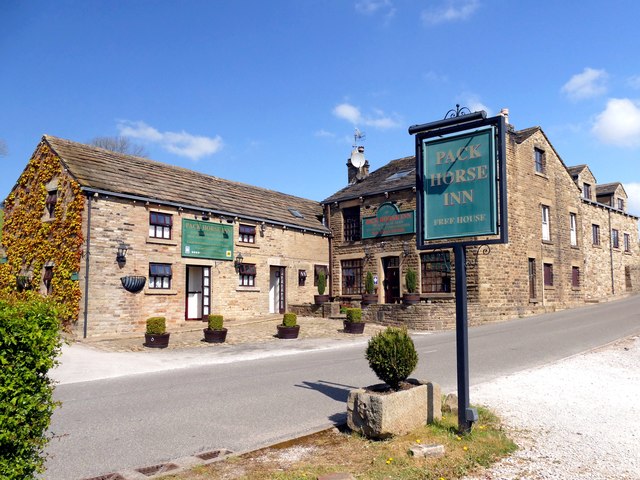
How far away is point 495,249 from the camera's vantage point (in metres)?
23.5

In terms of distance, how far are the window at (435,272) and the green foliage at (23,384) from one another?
2157 centimetres

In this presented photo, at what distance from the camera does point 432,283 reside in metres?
24.4

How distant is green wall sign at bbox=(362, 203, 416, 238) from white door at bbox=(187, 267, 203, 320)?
945 centimetres

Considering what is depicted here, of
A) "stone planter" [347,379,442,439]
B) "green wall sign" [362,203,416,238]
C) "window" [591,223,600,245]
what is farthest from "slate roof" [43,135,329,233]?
"window" [591,223,600,245]

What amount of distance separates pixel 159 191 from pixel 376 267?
1175cm

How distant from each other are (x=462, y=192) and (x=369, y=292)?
18.9 m

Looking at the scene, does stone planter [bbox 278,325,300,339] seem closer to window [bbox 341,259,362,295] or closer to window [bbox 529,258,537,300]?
window [bbox 341,259,362,295]

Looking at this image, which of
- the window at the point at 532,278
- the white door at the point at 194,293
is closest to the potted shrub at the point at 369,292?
the white door at the point at 194,293

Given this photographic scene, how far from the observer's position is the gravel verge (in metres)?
5.21

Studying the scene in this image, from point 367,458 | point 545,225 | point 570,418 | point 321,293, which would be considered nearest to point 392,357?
point 367,458

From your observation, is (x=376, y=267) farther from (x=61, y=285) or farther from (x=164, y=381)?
(x=164, y=381)

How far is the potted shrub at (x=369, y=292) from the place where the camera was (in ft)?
Answer: 80.2

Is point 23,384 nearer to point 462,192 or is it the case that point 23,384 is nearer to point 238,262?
point 462,192

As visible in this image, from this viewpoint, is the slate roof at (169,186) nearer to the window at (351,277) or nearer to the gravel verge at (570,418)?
the window at (351,277)
